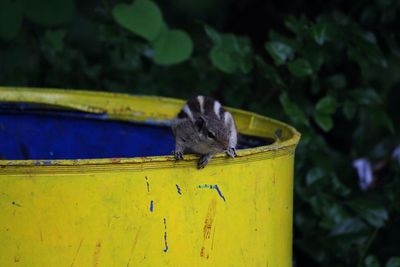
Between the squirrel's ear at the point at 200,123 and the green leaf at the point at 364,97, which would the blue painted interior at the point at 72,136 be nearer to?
the squirrel's ear at the point at 200,123

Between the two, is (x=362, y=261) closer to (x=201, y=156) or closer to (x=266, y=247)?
(x=266, y=247)

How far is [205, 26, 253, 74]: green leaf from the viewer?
2916 mm

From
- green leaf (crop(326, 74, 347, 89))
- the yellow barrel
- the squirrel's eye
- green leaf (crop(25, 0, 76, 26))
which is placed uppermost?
green leaf (crop(25, 0, 76, 26))

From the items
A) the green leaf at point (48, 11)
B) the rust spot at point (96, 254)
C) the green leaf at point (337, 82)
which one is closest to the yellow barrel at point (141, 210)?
the rust spot at point (96, 254)

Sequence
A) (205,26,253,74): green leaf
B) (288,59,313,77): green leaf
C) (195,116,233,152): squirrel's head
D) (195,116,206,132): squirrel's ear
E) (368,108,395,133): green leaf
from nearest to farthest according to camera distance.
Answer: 1. (195,116,233,152): squirrel's head
2. (195,116,206,132): squirrel's ear
3. (288,59,313,77): green leaf
4. (205,26,253,74): green leaf
5. (368,108,395,133): green leaf

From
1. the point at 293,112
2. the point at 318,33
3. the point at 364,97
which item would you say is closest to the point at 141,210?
the point at 293,112

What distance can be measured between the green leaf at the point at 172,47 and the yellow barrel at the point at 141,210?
1146mm

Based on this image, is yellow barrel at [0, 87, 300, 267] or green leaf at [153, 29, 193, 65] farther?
green leaf at [153, 29, 193, 65]

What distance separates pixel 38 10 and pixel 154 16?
812 mm

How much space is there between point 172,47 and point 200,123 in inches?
37.2

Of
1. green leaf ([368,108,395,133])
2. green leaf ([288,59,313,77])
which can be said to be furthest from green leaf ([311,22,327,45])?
green leaf ([368,108,395,133])

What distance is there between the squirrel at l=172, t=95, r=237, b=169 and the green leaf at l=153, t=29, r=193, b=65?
2.20 ft

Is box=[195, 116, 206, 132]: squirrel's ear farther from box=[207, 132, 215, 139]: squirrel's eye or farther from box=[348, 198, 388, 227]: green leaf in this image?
box=[348, 198, 388, 227]: green leaf

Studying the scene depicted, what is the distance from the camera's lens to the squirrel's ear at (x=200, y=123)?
2.11 metres
